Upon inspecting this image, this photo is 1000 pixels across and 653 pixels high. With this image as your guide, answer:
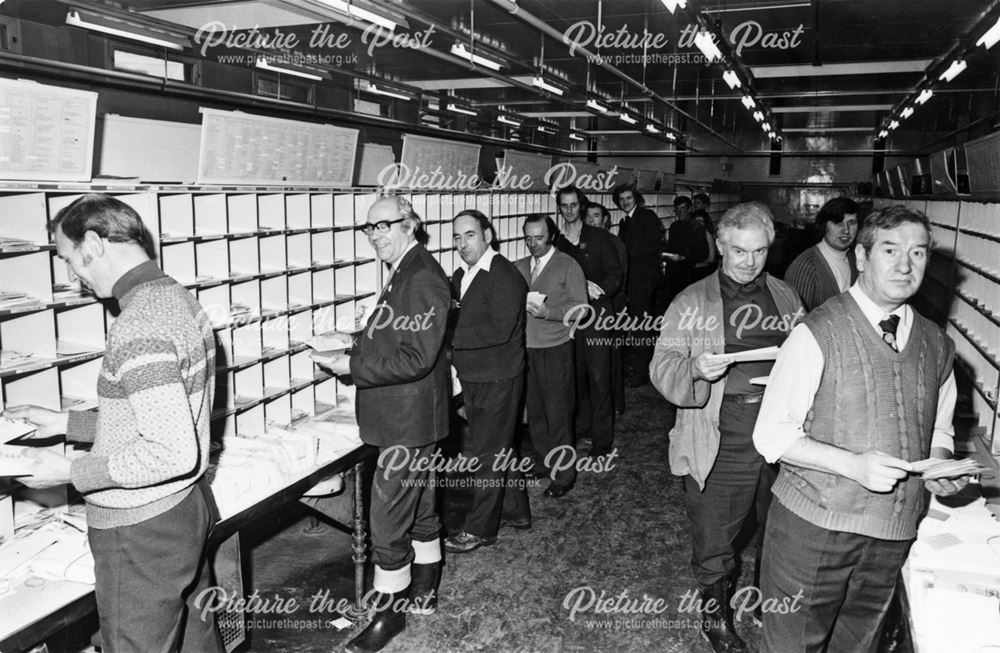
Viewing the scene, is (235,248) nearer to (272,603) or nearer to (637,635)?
(272,603)

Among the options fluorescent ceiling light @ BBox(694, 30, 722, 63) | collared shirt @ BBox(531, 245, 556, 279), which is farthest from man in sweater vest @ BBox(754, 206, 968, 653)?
fluorescent ceiling light @ BBox(694, 30, 722, 63)

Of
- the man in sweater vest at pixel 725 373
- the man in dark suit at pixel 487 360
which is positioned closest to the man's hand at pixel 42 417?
the man in dark suit at pixel 487 360

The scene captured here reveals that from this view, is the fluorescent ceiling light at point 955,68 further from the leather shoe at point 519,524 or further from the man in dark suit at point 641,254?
the leather shoe at point 519,524

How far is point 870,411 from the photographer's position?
2.19 metres

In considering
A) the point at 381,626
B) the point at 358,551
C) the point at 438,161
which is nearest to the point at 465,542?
the point at 358,551

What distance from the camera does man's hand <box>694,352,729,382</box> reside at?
2830 millimetres

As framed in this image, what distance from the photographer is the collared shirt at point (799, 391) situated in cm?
225

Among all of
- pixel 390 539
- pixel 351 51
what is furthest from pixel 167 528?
pixel 351 51

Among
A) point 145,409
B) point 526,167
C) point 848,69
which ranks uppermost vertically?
point 848,69

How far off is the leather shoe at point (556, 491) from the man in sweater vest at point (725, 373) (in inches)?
77.1

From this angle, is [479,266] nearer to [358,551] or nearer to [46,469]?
[358,551]

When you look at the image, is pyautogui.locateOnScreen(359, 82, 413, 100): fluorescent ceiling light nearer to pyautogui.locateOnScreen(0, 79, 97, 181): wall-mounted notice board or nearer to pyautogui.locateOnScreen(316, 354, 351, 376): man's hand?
pyautogui.locateOnScreen(0, 79, 97, 181): wall-mounted notice board

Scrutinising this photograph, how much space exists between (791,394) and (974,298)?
3534mm

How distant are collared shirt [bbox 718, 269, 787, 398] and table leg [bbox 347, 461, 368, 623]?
185 centimetres
